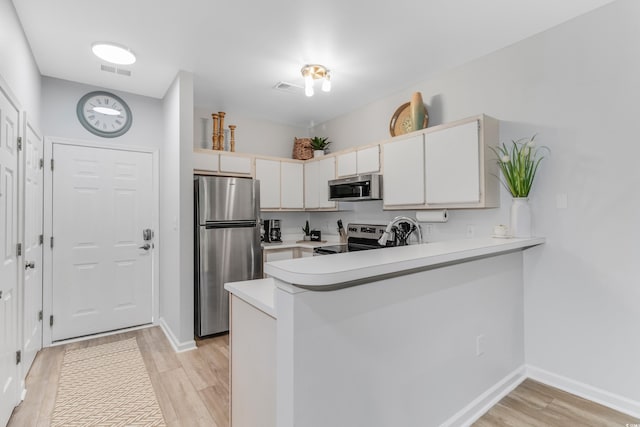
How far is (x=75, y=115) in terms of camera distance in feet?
10.7

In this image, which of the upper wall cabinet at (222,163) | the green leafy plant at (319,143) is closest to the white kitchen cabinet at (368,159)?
the green leafy plant at (319,143)

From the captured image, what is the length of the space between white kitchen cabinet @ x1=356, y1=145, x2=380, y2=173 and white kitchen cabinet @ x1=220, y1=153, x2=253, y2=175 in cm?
137

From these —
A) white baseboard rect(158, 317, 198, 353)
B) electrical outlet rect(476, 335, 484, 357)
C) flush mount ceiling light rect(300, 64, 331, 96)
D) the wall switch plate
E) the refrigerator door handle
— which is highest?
flush mount ceiling light rect(300, 64, 331, 96)

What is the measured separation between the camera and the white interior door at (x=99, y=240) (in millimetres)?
3203

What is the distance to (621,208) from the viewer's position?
6.82 ft

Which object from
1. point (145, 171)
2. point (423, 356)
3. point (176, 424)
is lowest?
point (176, 424)

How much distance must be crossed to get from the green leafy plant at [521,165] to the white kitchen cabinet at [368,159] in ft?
4.06

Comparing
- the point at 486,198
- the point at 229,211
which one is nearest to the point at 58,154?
the point at 229,211

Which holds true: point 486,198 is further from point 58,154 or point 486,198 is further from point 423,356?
point 58,154

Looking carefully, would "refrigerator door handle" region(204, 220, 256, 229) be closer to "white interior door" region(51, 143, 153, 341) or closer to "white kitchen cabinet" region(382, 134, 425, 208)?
"white interior door" region(51, 143, 153, 341)

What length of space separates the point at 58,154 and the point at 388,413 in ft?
12.2

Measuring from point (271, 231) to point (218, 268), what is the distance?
1.26m

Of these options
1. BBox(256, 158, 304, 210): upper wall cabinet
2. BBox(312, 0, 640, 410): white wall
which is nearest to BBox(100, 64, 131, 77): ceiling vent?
BBox(256, 158, 304, 210): upper wall cabinet

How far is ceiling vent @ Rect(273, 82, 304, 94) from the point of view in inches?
132
